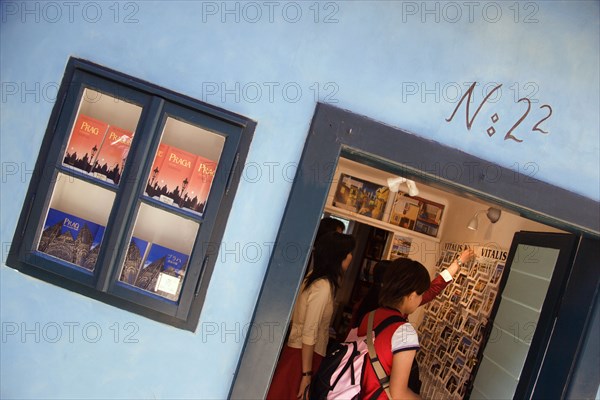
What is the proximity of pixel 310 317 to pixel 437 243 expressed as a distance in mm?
3549

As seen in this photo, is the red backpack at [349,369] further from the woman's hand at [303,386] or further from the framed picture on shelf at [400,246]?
the framed picture on shelf at [400,246]

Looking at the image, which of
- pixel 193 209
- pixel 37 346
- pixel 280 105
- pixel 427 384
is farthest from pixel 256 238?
pixel 427 384

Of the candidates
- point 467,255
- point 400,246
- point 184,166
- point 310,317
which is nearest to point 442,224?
point 400,246

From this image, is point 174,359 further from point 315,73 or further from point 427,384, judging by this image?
point 427,384

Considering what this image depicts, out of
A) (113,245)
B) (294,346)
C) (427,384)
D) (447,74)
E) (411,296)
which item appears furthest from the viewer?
(427,384)

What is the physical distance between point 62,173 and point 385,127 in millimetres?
1656

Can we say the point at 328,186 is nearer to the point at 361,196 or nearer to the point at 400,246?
the point at 361,196

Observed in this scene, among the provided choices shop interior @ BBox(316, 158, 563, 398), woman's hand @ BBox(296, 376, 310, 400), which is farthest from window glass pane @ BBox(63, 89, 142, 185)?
shop interior @ BBox(316, 158, 563, 398)

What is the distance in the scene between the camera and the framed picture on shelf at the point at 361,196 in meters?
7.32

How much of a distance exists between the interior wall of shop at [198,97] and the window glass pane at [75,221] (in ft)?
0.57

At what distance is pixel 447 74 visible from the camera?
3.37 metres

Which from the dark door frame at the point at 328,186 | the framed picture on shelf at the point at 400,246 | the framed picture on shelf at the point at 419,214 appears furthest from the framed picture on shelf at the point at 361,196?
the dark door frame at the point at 328,186

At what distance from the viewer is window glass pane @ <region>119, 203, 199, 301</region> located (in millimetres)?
3207

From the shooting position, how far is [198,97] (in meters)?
3.24
